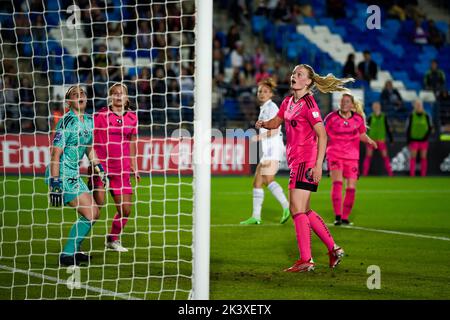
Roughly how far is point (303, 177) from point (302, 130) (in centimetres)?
47

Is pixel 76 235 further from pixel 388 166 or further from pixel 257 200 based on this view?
pixel 388 166

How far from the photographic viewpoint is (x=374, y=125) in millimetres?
21125

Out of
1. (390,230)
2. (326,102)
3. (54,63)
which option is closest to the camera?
(390,230)

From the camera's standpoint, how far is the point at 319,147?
731 cm

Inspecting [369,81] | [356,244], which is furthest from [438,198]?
[369,81]

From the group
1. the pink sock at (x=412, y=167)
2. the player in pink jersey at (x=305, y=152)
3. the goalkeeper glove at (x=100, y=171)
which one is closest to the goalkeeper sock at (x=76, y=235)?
the goalkeeper glove at (x=100, y=171)

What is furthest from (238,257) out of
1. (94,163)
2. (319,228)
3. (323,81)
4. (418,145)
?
(418,145)

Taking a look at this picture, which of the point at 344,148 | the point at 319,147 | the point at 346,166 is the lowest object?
the point at 346,166

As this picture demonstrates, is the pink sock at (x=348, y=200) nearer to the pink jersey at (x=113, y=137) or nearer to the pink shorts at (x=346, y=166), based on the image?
the pink shorts at (x=346, y=166)

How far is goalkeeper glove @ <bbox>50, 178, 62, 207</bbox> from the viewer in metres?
7.36

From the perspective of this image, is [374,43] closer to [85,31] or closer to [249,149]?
[249,149]

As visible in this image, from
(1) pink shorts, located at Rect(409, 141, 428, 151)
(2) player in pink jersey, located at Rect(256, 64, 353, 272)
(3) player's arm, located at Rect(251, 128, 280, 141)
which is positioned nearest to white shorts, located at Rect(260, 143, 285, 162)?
(3) player's arm, located at Rect(251, 128, 280, 141)

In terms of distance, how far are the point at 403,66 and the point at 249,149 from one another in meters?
8.14

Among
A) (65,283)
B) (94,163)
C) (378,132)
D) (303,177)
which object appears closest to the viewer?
(65,283)
